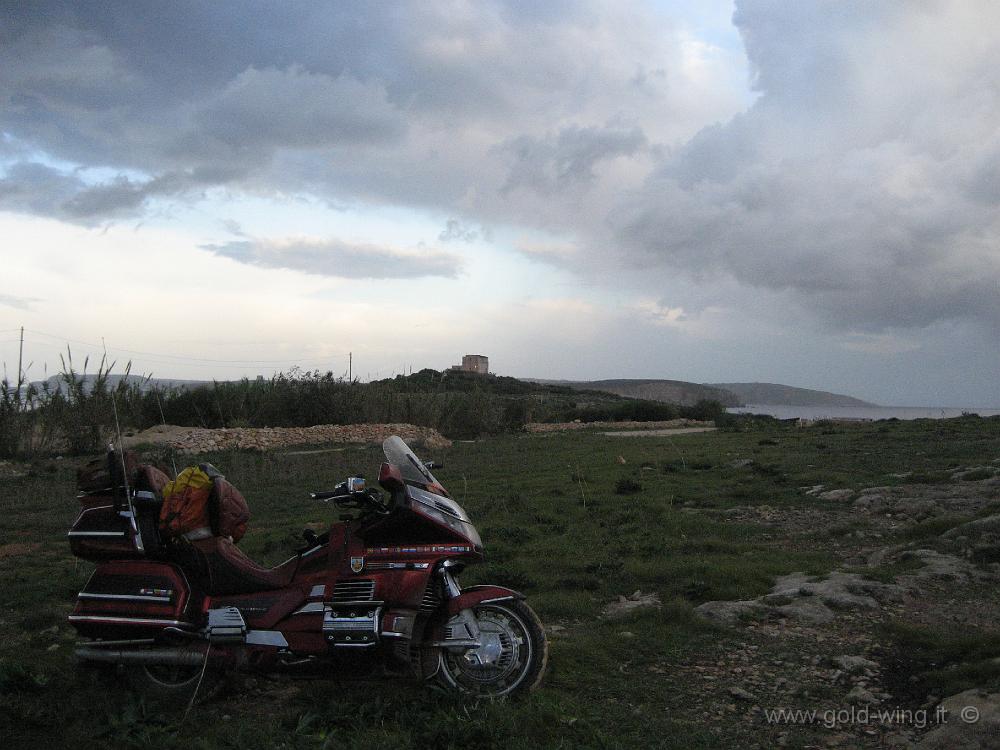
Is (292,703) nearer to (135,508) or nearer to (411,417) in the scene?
(135,508)

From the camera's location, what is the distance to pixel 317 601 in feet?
12.6

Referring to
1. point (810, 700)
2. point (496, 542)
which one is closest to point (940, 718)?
point (810, 700)

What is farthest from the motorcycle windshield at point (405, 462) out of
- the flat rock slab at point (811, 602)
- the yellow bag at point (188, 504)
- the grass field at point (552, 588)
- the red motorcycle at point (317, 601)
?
the flat rock slab at point (811, 602)

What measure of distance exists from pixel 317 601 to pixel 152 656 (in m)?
0.92

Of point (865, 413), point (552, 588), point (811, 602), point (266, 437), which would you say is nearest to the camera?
point (811, 602)

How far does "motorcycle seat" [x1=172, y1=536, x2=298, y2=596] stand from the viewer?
13.1 feet

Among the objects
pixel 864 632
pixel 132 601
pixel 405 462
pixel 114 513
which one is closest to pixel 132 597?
pixel 132 601

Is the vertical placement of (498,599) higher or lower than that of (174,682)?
higher

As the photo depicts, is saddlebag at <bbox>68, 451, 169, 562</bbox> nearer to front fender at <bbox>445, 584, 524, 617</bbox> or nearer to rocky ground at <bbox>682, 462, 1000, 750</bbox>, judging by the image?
front fender at <bbox>445, 584, 524, 617</bbox>

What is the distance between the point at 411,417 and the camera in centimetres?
2762

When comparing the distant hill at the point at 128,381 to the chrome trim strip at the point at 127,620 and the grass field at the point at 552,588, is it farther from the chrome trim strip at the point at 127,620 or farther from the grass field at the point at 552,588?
the chrome trim strip at the point at 127,620

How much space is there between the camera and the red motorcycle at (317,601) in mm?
3781

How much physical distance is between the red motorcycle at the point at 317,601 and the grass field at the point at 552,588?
21 cm

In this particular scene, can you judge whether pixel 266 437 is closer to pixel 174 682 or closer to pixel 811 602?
pixel 174 682
